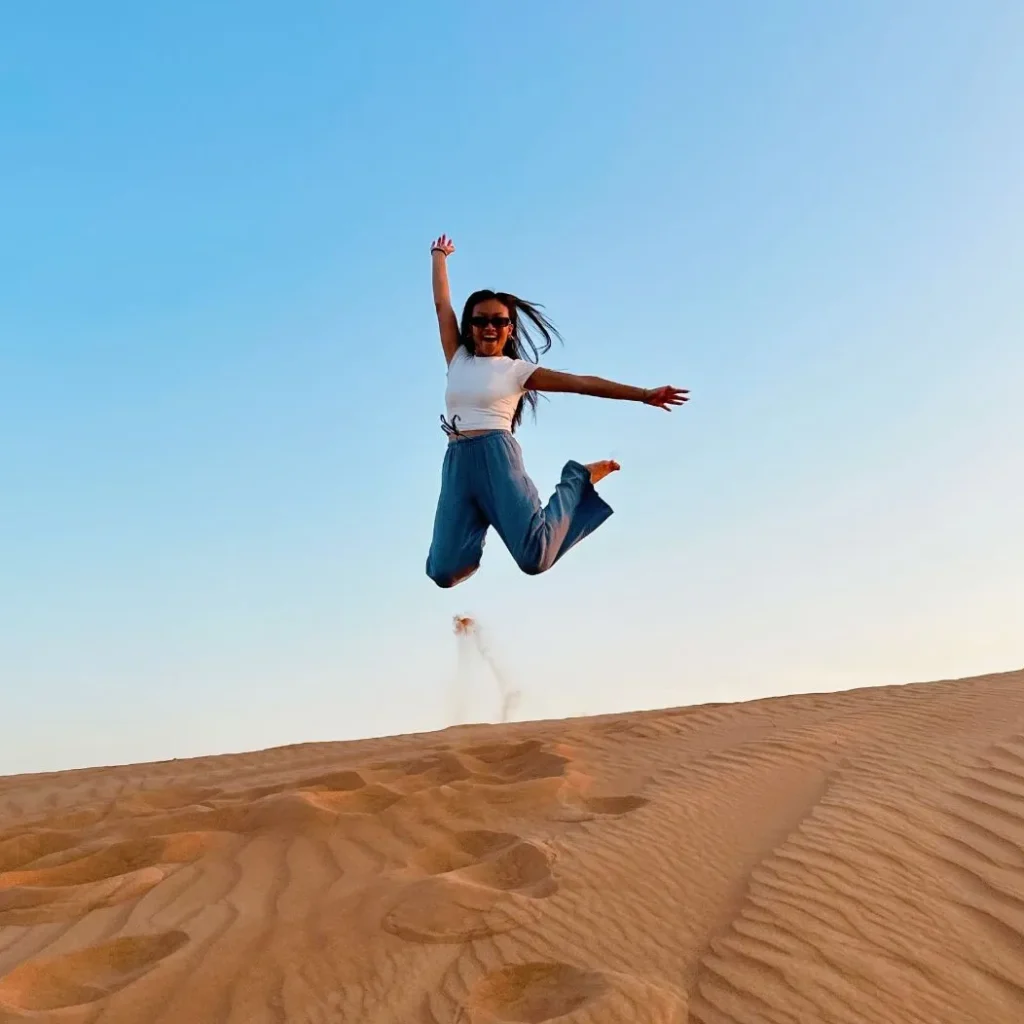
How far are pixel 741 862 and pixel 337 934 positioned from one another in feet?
4.75

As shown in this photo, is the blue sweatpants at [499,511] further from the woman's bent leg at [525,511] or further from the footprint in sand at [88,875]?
the footprint in sand at [88,875]

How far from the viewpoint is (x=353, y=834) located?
4.04m

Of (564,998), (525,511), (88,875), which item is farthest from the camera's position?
(525,511)

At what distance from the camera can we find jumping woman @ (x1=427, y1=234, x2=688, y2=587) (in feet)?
16.6

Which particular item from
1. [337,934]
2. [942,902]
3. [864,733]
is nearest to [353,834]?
[337,934]

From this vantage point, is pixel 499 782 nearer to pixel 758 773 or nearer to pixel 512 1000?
pixel 758 773

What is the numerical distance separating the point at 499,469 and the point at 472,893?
2448mm

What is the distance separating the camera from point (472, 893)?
123 inches

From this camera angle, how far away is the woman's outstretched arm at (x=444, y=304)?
5.63 m

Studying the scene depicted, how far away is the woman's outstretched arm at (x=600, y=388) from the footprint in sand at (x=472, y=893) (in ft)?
7.63

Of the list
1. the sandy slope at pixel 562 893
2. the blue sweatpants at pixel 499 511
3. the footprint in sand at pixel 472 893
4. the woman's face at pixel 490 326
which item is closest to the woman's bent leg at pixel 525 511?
the blue sweatpants at pixel 499 511

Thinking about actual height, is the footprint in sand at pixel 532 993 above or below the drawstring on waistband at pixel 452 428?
below

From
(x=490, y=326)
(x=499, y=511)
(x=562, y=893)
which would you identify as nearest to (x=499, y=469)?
(x=499, y=511)

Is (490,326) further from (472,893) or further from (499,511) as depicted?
(472,893)
